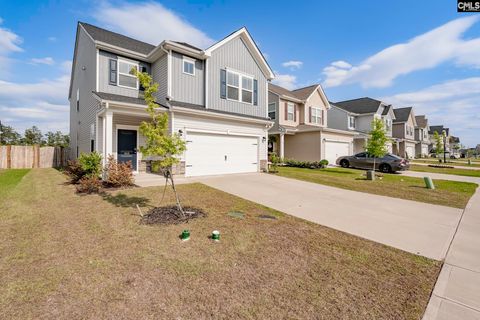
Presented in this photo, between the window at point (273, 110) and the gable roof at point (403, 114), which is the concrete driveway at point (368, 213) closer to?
the window at point (273, 110)

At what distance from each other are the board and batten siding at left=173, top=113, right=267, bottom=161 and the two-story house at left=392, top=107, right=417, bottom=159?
1256 inches

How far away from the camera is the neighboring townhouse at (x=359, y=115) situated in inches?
1128

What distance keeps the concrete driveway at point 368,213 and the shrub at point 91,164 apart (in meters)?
4.78

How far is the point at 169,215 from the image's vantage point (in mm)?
5668

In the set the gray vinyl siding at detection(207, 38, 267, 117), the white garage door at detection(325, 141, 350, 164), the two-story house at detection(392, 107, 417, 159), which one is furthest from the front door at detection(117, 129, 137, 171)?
the two-story house at detection(392, 107, 417, 159)

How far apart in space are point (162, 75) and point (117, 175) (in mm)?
6604

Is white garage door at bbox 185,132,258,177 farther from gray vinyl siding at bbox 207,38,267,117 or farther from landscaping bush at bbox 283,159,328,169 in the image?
landscaping bush at bbox 283,159,328,169

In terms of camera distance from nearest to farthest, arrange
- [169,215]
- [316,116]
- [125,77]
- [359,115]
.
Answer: [169,215] < [125,77] < [316,116] < [359,115]

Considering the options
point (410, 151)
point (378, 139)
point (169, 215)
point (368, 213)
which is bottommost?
point (368, 213)

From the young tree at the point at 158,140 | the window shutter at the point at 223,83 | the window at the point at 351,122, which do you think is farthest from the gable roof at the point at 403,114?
the young tree at the point at 158,140

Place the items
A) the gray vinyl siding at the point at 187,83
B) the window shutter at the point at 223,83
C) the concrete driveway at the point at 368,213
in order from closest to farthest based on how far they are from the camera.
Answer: the concrete driveway at the point at 368,213 < the gray vinyl siding at the point at 187,83 < the window shutter at the point at 223,83

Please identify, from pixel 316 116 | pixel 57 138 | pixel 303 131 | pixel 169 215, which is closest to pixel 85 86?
pixel 169 215

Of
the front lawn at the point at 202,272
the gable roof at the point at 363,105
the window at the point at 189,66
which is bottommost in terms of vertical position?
the front lawn at the point at 202,272

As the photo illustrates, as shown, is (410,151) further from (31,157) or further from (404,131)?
(31,157)
